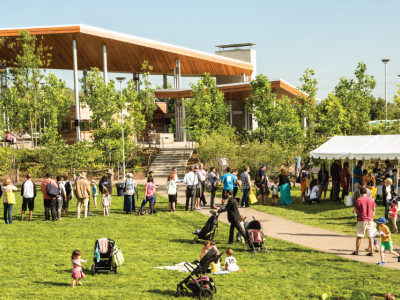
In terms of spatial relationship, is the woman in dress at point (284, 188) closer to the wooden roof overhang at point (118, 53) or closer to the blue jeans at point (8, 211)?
the blue jeans at point (8, 211)

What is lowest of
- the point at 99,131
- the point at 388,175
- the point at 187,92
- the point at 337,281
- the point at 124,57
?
the point at 337,281

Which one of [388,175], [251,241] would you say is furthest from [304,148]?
[251,241]

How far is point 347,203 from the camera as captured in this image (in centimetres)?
1738

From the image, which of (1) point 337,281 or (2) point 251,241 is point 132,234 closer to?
(2) point 251,241

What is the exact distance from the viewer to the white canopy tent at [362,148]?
53.6 feet

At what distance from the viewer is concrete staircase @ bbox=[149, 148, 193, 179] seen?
31047mm

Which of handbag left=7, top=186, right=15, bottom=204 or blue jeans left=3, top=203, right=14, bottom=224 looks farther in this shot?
blue jeans left=3, top=203, right=14, bottom=224

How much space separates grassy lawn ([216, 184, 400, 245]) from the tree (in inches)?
468

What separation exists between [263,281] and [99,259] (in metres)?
3.58

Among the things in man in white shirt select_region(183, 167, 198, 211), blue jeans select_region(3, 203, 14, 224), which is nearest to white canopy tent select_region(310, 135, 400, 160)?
man in white shirt select_region(183, 167, 198, 211)

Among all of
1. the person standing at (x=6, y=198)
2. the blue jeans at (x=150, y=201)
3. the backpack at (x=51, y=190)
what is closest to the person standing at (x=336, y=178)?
the blue jeans at (x=150, y=201)

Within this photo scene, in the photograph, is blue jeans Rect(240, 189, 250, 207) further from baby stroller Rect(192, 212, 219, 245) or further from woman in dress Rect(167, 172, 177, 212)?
baby stroller Rect(192, 212, 219, 245)

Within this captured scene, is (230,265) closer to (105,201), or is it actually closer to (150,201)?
(150,201)

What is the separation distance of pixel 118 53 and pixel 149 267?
30.7 m
